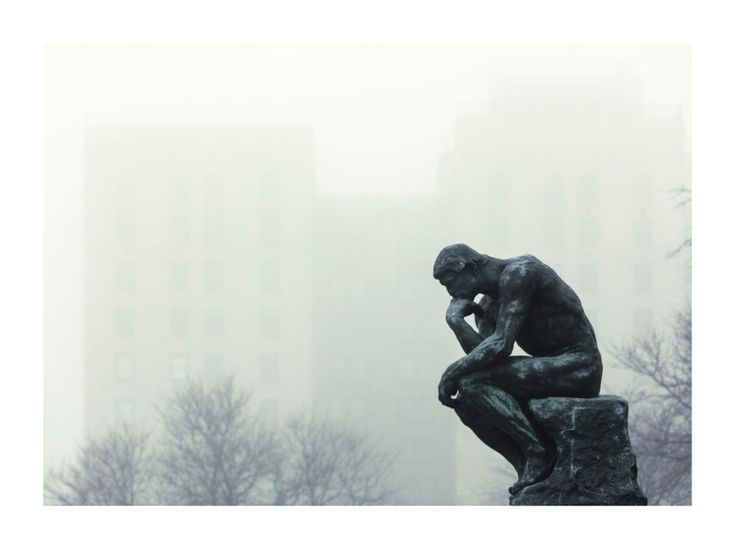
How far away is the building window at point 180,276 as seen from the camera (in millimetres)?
48938

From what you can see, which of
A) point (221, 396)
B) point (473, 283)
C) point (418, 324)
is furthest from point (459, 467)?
point (473, 283)

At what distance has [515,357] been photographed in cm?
1095

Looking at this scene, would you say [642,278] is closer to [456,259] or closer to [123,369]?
[123,369]

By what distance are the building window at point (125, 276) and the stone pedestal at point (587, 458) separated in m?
38.6

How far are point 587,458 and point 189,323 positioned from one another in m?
38.6

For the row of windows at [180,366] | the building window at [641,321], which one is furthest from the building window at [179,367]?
the building window at [641,321]

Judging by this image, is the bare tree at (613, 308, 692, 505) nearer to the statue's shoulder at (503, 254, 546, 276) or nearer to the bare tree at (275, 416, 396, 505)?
the bare tree at (275, 416, 396, 505)

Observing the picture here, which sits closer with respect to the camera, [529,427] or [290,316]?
[529,427]

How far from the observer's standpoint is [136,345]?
47094 millimetres

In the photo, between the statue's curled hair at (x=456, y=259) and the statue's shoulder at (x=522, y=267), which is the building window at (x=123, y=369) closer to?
the statue's curled hair at (x=456, y=259)

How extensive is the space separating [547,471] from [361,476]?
109 ft

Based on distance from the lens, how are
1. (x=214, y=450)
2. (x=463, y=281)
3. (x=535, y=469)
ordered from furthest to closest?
(x=214, y=450), (x=463, y=281), (x=535, y=469)

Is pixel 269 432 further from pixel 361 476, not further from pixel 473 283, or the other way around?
pixel 473 283

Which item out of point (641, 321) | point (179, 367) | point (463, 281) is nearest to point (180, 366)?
point (179, 367)
